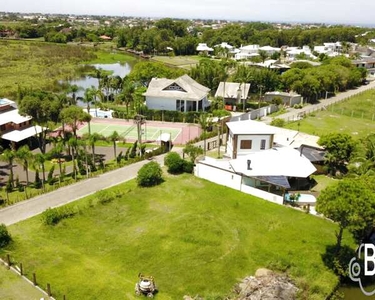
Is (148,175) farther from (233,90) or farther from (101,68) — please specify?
(101,68)

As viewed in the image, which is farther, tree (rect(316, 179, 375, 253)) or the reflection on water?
the reflection on water

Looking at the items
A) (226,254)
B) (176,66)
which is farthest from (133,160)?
(176,66)

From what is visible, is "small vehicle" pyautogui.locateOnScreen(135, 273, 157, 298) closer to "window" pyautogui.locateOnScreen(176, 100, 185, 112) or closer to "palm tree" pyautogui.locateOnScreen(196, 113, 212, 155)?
"palm tree" pyautogui.locateOnScreen(196, 113, 212, 155)

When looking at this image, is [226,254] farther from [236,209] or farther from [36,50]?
[36,50]

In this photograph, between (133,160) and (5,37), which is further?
(5,37)

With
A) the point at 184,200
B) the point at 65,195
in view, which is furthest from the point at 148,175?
the point at 65,195

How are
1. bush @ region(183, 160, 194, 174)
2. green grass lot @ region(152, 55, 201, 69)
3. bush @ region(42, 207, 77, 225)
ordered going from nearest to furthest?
bush @ region(42, 207, 77, 225), bush @ region(183, 160, 194, 174), green grass lot @ region(152, 55, 201, 69)

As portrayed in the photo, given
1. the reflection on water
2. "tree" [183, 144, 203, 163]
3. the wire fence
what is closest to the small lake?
the reflection on water
